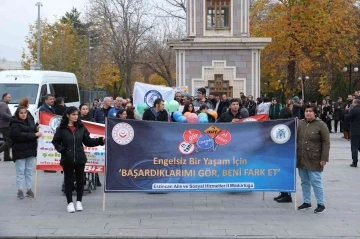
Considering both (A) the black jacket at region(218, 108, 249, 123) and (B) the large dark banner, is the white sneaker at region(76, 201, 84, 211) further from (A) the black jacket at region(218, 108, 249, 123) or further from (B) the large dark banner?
(A) the black jacket at region(218, 108, 249, 123)

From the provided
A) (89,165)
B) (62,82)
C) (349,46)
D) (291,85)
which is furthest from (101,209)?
(349,46)

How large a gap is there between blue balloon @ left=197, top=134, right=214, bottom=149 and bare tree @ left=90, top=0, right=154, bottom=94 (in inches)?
1229

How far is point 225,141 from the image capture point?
374 inches

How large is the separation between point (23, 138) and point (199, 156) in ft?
10.7

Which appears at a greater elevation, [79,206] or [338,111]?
[338,111]

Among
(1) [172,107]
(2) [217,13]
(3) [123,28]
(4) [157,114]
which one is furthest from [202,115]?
(3) [123,28]

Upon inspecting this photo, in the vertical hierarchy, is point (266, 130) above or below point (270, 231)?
above

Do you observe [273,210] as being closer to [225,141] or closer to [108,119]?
[225,141]

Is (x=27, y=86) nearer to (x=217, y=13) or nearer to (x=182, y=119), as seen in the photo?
(x=217, y=13)

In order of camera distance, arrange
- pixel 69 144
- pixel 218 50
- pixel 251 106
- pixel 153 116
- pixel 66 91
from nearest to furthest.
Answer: pixel 69 144 < pixel 153 116 < pixel 251 106 < pixel 66 91 < pixel 218 50

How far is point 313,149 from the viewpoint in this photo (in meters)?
9.32

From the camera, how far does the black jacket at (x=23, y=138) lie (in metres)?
10.2

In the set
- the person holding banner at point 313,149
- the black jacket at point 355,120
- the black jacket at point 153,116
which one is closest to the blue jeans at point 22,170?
the black jacket at point 153,116

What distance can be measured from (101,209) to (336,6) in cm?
3324
